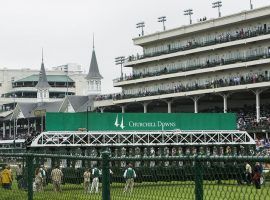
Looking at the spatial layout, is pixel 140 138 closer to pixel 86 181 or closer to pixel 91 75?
pixel 86 181

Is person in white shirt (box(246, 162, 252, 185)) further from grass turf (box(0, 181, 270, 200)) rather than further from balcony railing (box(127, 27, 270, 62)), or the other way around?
balcony railing (box(127, 27, 270, 62))

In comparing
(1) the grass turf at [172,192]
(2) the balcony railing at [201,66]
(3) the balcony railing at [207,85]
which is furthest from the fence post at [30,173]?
(2) the balcony railing at [201,66]

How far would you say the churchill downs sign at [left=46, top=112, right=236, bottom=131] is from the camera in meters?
38.2

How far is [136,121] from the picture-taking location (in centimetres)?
4094

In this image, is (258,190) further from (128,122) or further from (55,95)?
(55,95)

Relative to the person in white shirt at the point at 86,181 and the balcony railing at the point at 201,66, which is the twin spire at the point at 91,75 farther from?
the person in white shirt at the point at 86,181

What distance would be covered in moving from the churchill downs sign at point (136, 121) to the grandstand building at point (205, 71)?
26258mm

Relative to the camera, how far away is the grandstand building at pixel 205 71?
73.7 m

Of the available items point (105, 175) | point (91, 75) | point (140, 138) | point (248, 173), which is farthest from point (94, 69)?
point (248, 173)

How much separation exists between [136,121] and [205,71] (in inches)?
1604

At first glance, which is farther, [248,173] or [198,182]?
[248,173]

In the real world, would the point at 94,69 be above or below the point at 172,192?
above

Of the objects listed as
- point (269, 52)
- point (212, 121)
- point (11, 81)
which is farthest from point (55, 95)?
point (212, 121)

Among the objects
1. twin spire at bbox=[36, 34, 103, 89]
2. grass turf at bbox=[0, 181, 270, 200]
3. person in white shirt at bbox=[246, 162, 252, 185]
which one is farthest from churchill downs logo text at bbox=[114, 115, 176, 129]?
twin spire at bbox=[36, 34, 103, 89]
